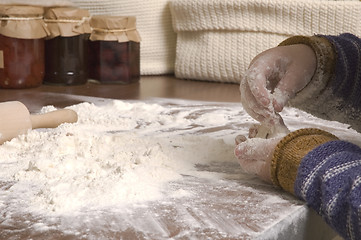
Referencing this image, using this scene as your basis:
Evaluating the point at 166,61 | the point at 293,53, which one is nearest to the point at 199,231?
the point at 293,53

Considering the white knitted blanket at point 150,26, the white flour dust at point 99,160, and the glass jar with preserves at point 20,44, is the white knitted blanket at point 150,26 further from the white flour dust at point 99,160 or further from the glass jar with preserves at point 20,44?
the white flour dust at point 99,160

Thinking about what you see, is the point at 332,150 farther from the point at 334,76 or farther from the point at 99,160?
the point at 99,160

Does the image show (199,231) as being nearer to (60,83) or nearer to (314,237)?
(314,237)

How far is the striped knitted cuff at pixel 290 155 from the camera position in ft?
2.14

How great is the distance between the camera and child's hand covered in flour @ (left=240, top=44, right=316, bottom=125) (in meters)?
0.73

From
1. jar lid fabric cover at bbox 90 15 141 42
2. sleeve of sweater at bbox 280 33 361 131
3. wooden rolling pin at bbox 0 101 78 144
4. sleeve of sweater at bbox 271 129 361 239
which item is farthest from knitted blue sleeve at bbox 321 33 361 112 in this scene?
jar lid fabric cover at bbox 90 15 141 42

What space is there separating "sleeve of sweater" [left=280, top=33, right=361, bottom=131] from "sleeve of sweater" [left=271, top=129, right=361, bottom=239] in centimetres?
11

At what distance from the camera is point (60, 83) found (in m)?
1.54

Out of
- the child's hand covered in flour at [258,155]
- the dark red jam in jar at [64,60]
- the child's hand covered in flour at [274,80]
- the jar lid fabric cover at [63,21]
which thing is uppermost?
the child's hand covered in flour at [274,80]

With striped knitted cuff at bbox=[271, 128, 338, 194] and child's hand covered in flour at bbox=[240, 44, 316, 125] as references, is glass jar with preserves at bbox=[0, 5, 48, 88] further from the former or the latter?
striped knitted cuff at bbox=[271, 128, 338, 194]

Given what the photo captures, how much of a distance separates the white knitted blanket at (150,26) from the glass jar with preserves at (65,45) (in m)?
0.23

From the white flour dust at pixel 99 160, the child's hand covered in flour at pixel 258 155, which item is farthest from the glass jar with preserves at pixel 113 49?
the child's hand covered in flour at pixel 258 155

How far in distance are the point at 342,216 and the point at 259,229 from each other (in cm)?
10

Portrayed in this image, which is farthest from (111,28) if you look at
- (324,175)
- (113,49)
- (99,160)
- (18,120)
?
(324,175)
